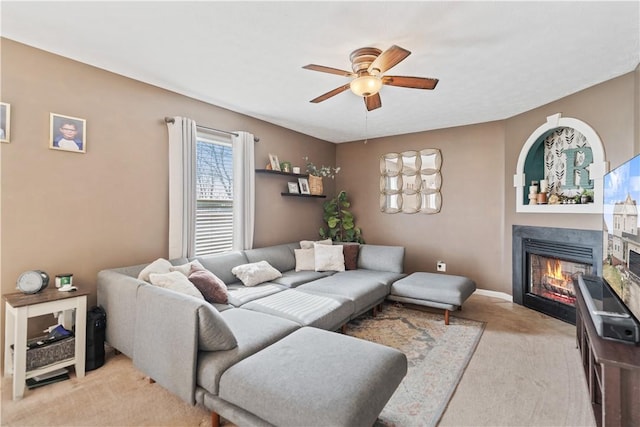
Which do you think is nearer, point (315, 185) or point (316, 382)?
point (316, 382)

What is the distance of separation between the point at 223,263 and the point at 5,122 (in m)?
2.08

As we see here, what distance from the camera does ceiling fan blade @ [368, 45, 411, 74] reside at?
1.89 m

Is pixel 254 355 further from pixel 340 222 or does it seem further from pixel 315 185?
pixel 340 222

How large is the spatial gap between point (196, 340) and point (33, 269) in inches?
66.9

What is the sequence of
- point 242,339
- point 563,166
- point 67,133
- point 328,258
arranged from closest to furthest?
point 242,339
point 67,133
point 563,166
point 328,258

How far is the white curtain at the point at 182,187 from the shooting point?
314 cm

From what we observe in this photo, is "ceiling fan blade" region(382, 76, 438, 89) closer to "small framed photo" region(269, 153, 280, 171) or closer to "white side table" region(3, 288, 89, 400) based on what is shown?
"small framed photo" region(269, 153, 280, 171)

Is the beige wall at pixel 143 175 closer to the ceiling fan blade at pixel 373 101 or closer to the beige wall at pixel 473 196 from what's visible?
the beige wall at pixel 473 196

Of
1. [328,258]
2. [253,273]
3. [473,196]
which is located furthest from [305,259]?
[473,196]

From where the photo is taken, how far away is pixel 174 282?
7.79ft

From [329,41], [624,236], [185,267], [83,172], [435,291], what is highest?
[329,41]

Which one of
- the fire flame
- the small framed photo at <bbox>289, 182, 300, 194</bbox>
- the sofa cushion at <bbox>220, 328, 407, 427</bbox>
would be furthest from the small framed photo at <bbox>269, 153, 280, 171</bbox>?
the fire flame

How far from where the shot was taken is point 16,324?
196 centimetres

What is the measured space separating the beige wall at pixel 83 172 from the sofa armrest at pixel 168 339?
40.1 inches
